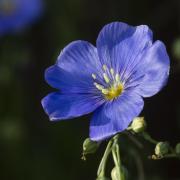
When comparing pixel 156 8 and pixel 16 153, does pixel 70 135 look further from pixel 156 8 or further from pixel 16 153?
pixel 156 8

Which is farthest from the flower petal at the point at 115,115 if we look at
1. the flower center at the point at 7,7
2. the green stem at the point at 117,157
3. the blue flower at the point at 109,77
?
the flower center at the point at 7,7

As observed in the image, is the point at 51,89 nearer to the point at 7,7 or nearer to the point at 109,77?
the point at 7,7

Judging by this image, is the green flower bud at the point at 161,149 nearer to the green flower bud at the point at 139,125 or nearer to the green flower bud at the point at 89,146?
the green flower bud at the point at 139,125

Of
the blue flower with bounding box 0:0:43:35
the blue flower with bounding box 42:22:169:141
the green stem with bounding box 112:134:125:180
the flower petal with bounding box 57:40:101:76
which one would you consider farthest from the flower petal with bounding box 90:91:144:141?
the blue flower with bounding box 0:0:43:35

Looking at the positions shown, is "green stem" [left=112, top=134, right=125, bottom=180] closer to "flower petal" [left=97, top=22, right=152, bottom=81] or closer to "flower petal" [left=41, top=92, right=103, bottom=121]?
"flower petal" [left=41, top=92, right=103, bottom=121]

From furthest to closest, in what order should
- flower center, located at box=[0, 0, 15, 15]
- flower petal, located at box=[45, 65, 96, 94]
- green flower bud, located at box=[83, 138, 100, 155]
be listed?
flower center, located at box=[0, 0, 15, 15] < flower petal, located at box=[45, 65, 96, 94] < green flower bud, located at box=[83, 138, 100, 155]

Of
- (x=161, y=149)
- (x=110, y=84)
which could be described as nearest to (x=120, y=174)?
(x=161, y=149)
